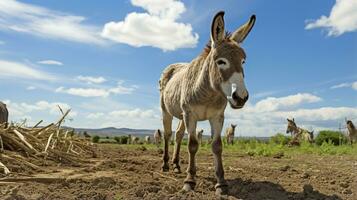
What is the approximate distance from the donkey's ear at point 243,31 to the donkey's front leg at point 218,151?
1252 millimetres

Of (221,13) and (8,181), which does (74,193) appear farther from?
(221,13)

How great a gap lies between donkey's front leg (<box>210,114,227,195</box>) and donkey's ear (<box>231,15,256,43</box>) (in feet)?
4.11

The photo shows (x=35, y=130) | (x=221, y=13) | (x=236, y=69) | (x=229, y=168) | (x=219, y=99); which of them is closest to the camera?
(x=236, y=69)

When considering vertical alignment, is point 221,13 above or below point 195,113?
above

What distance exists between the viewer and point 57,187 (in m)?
6.27

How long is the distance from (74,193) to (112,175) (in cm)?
147

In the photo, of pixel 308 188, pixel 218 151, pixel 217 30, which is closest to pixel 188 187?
pixel 218 151

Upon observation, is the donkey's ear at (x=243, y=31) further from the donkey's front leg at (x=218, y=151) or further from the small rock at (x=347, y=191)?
the small rock at (x=347, y=191)

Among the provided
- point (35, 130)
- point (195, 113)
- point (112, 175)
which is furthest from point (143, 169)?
point (35, 130)

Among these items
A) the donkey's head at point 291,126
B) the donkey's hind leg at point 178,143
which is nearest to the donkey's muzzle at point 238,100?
the donkey's hind leg at point 178,143

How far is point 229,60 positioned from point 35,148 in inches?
212

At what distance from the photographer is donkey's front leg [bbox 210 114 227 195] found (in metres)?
6.12

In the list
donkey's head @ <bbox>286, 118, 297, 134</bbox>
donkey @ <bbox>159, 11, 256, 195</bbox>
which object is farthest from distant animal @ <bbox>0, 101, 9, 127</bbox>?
donkey's head @ <bbox>286, 118, 297, 134</bbox>

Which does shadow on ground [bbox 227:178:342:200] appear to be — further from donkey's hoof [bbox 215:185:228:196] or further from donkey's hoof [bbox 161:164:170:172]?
donkey's hoof [bbox 161:164:170:172]
